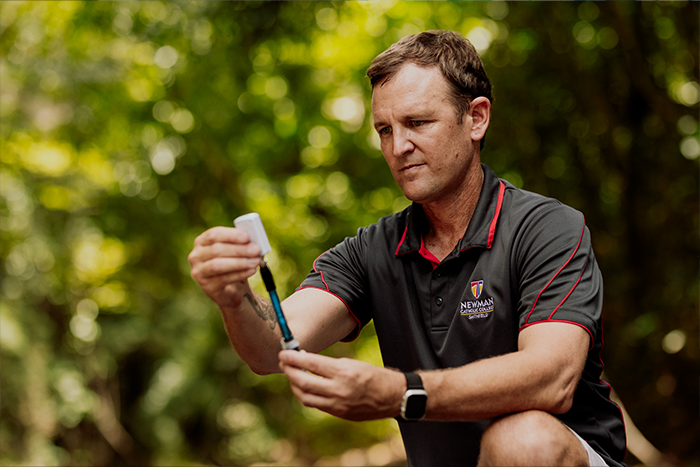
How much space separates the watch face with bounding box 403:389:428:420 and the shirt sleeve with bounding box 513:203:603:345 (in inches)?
15.6

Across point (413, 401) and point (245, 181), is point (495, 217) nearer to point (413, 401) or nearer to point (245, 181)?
point (413, 401)

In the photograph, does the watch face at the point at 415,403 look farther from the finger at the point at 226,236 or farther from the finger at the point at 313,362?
the finger at the point at 226,236

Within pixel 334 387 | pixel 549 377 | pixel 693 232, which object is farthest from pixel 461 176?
pixel 693 232

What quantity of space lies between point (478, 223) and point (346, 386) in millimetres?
809

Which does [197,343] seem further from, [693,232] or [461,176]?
[461,176]

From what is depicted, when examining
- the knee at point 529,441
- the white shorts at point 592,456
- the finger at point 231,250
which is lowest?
the white shorts at point 592,456

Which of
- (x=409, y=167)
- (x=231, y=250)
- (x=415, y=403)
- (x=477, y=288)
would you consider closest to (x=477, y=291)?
(x=477, y=288)

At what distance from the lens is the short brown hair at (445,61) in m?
1.86

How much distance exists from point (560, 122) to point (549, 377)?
430 centimetres

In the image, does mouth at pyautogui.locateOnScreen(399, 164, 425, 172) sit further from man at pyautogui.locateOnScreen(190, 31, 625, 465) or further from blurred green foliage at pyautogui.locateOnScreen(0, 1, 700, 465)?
blurred green foliage at pyautogui.locateOnScreen(0, 1, 700, 465)

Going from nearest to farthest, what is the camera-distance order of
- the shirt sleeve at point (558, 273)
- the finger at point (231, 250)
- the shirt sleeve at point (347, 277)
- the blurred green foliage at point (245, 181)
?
the finger at point (231, 250) < the shirt sleeve at point (558, 273) < the shirt sleeve at point (347, 277) < the blurred green foliage at point (245, 181)

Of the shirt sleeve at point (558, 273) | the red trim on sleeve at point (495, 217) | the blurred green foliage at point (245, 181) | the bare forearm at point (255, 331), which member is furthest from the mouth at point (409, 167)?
the blurred green foliage at point (245, 181)

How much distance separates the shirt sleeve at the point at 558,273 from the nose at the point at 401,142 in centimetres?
43

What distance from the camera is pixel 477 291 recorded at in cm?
176
